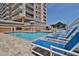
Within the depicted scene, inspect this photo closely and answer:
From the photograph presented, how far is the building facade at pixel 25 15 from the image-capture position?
3106 millimetres

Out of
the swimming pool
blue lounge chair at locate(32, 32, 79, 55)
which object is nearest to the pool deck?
the swimming pool

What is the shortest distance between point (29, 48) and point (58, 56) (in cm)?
56

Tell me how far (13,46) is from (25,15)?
24.4 inches

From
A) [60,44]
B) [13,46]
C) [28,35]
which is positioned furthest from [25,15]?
[60,44]

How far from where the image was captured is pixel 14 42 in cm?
314

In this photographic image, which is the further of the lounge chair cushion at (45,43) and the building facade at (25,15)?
the building facade at (25,15)

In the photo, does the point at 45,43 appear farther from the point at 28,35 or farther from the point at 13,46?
the point at 13,46

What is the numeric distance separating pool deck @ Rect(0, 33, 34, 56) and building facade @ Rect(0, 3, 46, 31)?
22cm

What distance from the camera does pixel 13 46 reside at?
313cm

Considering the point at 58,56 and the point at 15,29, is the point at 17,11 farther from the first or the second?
Result: the point at 58,56

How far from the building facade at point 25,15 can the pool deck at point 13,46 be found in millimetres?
223

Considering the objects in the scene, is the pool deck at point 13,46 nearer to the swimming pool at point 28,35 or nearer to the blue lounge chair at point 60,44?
the swimming pool at point 28,35

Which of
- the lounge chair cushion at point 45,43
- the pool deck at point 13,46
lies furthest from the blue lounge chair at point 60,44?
the pool deck at point 13,46

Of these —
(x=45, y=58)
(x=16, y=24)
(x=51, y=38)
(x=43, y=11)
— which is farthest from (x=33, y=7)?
(x=45, y=58)
